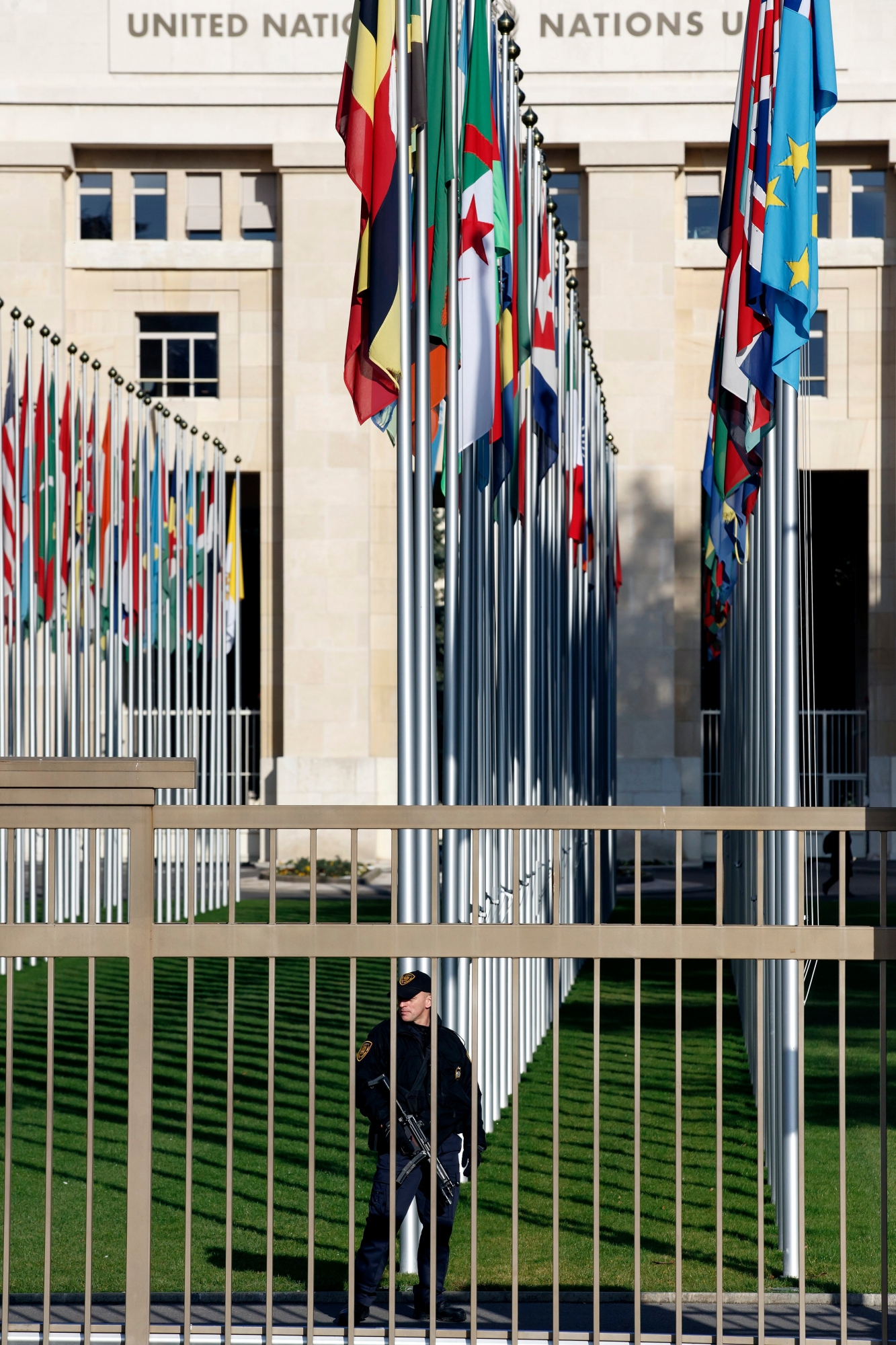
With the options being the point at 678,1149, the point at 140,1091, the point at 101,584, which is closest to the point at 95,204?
the point at 101,584

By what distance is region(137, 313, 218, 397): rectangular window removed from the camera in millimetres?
35562

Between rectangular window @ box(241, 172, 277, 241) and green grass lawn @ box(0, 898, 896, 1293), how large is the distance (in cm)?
2245

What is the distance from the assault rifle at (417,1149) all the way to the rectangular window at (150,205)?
31.7 metres

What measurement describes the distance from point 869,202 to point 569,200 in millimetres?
6393

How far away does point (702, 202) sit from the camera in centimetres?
3559

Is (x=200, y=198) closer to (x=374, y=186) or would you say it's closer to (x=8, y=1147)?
(x=374, y=186)

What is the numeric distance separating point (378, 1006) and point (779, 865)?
7.90 m

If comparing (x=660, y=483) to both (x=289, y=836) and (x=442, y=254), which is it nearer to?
(x=289, y=836)

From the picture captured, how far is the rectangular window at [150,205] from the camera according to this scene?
35.6 meters

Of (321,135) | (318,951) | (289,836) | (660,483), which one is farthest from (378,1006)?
(321,135)

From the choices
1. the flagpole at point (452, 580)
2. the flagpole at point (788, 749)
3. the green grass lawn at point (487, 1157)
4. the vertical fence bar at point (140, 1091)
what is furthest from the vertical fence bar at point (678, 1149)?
the flagpole at point (452, 580)

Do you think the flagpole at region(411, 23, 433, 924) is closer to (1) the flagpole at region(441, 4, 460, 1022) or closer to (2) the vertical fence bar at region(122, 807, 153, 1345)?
(1) the flagpole at region(441, 4, 460, 1022)

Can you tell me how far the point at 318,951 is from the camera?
4824mm

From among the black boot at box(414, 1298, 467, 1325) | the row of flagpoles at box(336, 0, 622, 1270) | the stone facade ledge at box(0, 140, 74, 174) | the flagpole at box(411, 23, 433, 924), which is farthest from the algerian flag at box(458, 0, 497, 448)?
the stone facade ledge at box(0, 140, 74, 174)
